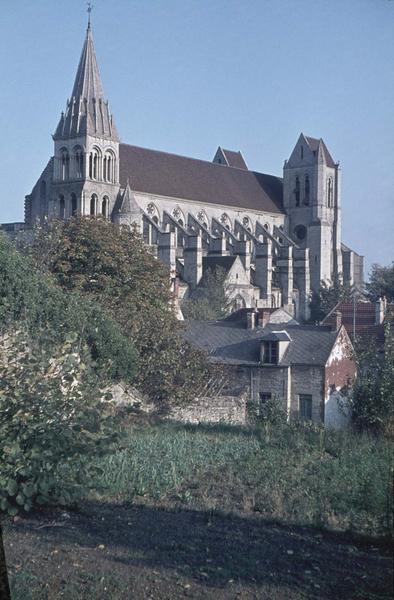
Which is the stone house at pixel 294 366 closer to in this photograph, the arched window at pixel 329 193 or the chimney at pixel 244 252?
the arched window at pixel 329 193

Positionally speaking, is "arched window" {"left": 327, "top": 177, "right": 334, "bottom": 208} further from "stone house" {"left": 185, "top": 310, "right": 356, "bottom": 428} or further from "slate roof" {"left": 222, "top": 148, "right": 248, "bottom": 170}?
"slate roof" {"left": 222, "top": 148, "right": 248, "bottom": 170}

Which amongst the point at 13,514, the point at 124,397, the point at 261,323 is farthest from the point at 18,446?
the point at 261,323

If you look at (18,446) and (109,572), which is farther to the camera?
(18,446)

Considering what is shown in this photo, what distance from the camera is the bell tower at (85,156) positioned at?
5309 centimetres

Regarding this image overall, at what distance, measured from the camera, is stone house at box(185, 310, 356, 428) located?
70.9ft

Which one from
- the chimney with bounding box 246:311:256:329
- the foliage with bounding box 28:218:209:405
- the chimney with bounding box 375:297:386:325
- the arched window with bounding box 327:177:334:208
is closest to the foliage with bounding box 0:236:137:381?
the foliage with bounding box 28:218:209:405

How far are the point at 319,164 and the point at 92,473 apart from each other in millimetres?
12770

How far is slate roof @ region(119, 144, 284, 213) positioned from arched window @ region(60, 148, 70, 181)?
414 centimetres

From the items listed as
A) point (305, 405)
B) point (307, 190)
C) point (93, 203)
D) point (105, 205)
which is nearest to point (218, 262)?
point (105, 205)

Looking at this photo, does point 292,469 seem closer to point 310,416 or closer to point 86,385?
point 86,385

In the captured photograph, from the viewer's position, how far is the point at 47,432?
7145 mm

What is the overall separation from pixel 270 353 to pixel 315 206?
7.10 metres

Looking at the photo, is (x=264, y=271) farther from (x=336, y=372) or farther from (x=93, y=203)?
(x=336, y=372)

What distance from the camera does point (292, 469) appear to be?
832 cm
